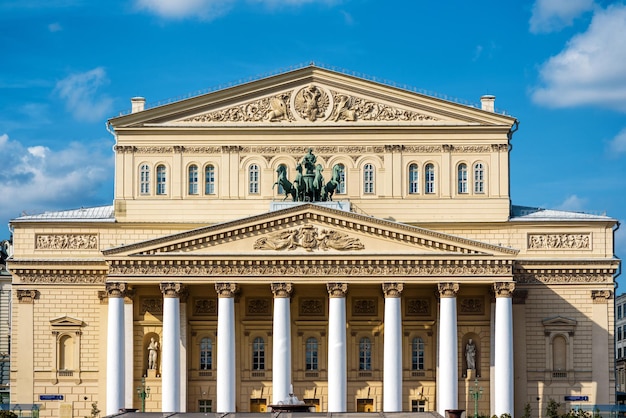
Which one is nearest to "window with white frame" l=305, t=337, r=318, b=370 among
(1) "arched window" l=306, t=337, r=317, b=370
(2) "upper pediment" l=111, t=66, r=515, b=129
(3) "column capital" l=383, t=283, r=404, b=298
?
(1) "arched window" l=306, t=337, r=317, b=370

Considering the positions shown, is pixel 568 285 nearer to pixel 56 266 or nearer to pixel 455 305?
pixel 455 305

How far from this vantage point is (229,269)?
84.3 m

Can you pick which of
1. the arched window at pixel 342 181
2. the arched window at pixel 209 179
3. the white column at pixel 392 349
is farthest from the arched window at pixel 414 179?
the arched window at pixel 209 179

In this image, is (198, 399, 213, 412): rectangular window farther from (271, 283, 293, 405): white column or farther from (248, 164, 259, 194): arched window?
(248, 164, 259, 194): arched window

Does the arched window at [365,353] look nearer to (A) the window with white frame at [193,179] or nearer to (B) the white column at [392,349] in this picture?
(B) the white column at [392,349]

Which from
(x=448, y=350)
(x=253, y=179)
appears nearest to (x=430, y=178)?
(x=253, y=179)

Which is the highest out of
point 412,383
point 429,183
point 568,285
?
point 429,183

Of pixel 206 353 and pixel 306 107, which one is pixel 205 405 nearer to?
pixel 206 353

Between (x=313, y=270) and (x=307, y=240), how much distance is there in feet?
5.50

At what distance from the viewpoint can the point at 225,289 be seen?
84.2m

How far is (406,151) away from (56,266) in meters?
21.4

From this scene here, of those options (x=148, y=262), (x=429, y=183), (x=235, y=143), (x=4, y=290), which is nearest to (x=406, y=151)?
(x=429, y=183)

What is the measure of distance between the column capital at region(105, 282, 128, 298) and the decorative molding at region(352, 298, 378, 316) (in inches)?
524

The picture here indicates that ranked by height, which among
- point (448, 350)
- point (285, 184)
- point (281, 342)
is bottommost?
point (448, 350)
